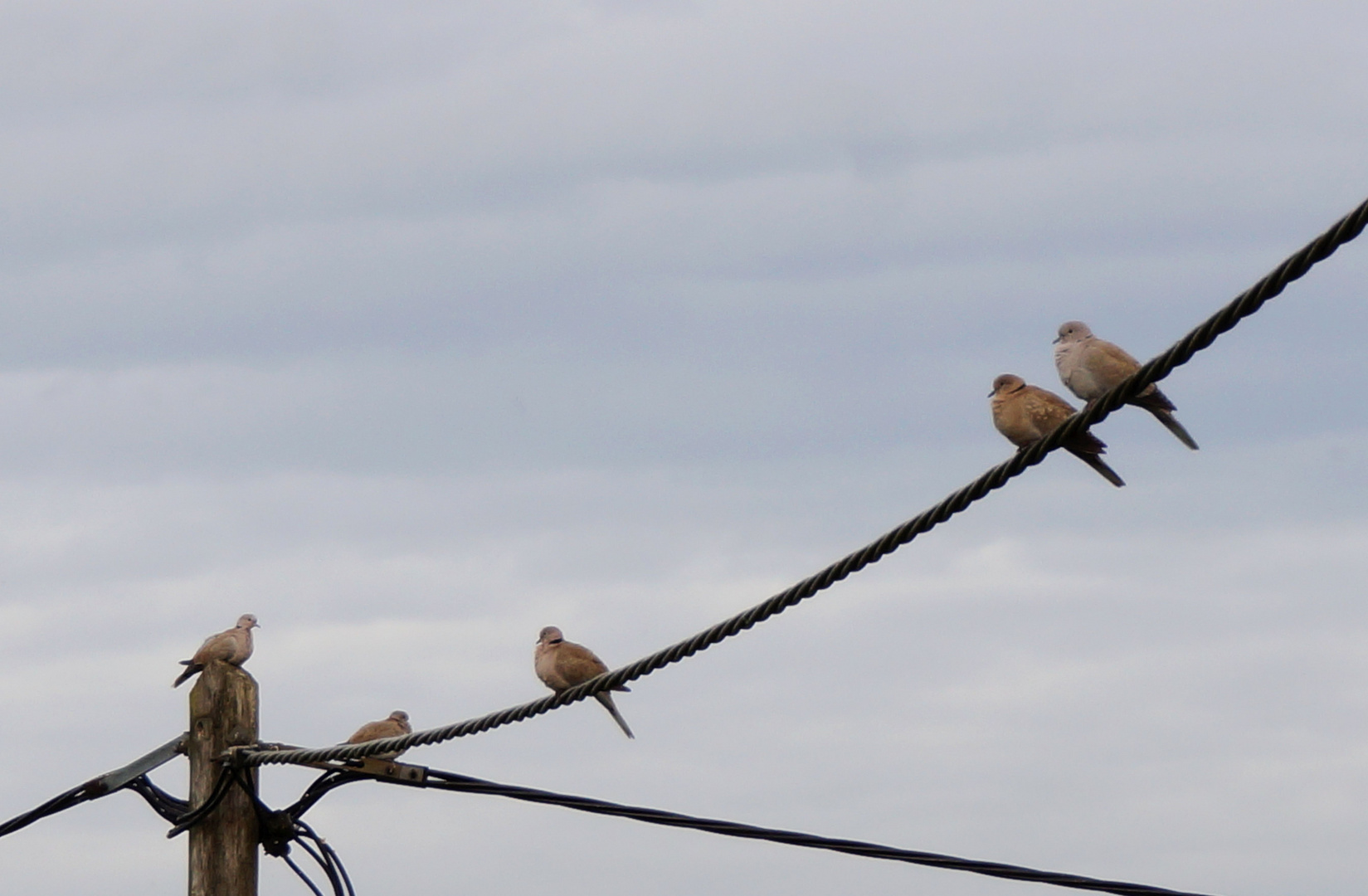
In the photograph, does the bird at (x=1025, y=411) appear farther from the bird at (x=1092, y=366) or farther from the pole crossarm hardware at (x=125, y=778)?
the pole crossarm hardware at (x=125, y=778)

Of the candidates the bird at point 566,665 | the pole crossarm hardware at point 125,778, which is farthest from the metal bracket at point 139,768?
the bird at point 566,665

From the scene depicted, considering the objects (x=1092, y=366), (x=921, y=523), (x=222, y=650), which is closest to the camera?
(x=921, y=523)

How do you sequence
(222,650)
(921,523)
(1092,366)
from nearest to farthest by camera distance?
(921,523)
(1092,366)
(222,650)

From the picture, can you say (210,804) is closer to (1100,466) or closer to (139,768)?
(139,768)

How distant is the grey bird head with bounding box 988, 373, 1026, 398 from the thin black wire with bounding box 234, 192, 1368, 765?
1.93 meters

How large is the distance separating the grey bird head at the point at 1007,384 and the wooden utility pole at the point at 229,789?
3111 millimetres

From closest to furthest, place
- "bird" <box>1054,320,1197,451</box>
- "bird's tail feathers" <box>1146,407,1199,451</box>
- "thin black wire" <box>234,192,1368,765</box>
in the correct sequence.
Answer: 1. "thin black wire" <box>234,192,1368,765</box>
2. "bird's tail feathers" <box>1146,407,1199,451</box>
3. "bird" <box>1054,320,1197,451</box>

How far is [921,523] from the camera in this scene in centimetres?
509

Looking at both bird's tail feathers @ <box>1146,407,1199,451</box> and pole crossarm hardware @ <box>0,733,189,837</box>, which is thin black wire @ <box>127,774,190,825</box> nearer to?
pole crossarm hardware @ <box>0,733,189,837</box>

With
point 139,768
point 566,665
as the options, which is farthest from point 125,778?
point 566,665

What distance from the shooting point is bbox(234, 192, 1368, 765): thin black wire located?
4004 mm

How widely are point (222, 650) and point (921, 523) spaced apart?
5.41m

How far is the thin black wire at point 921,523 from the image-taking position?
158 inches

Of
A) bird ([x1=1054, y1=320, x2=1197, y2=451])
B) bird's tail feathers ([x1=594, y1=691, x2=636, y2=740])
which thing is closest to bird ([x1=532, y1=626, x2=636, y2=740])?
bird's tail feathers ([x1=594, y1=691, x2=636, y2=740])
